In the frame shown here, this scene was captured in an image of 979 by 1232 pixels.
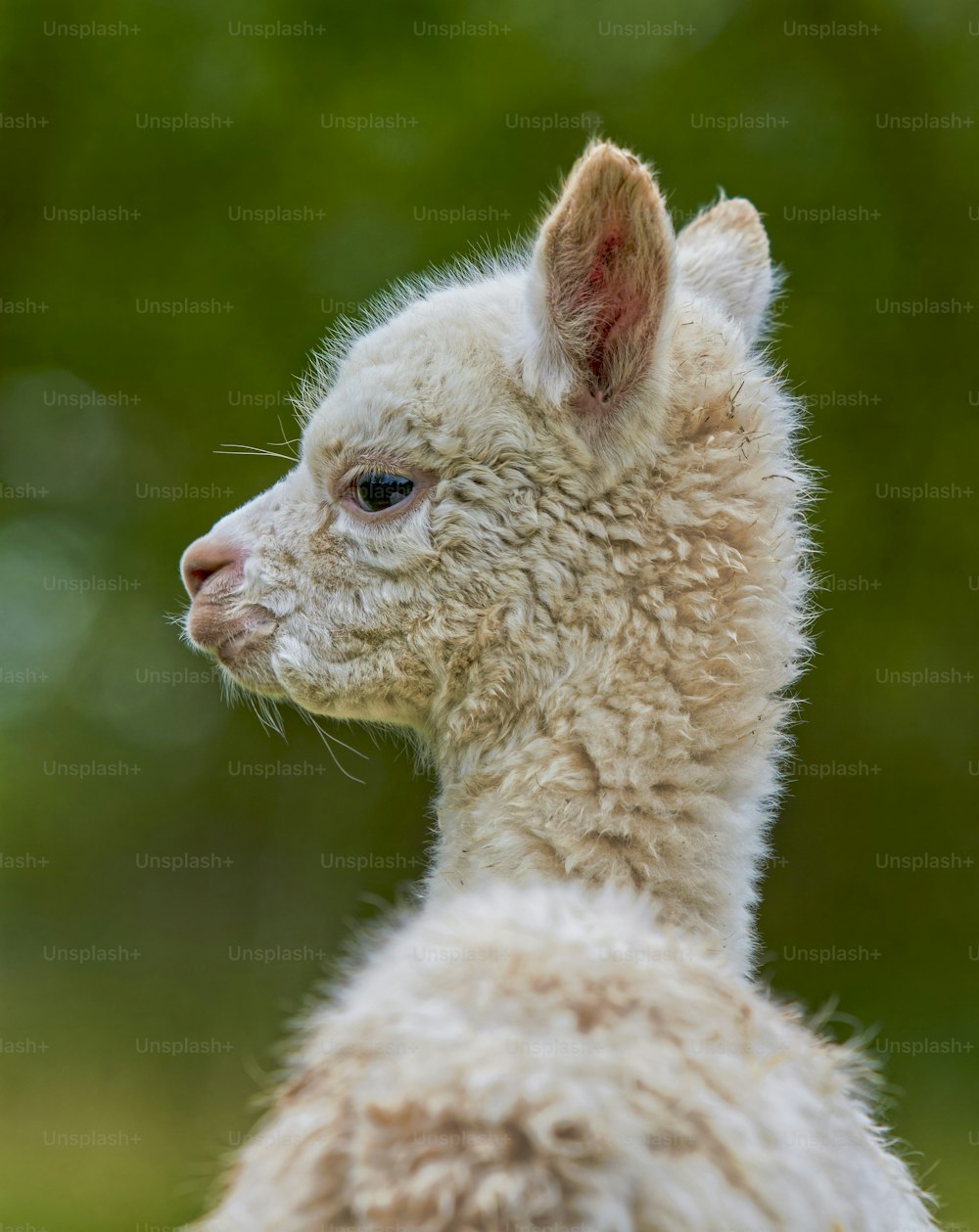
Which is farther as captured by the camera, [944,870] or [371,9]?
[371,9]

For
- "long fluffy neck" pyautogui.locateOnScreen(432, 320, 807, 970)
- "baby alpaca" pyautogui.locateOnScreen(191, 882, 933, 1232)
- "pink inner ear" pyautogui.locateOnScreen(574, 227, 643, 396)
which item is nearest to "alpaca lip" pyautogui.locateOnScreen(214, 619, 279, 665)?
"long fluffy neck" pyautogui.locateOnScreen(432, 320, 807, 970)

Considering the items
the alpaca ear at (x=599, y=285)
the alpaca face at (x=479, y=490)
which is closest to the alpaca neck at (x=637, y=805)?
the alpaca face at (x=479, y=490)

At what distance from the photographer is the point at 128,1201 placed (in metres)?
6.62

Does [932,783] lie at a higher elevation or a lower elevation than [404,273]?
lower

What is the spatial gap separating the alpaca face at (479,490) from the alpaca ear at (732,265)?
0.26 m

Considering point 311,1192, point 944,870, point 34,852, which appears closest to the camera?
point 311,1192

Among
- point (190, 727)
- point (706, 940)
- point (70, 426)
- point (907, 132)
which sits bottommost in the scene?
point (706, 940)

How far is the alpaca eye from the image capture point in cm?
270

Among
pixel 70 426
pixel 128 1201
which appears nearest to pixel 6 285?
pixel 70 426

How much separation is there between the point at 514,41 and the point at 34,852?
615 cm

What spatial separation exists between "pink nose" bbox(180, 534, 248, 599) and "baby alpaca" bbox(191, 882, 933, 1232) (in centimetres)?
125

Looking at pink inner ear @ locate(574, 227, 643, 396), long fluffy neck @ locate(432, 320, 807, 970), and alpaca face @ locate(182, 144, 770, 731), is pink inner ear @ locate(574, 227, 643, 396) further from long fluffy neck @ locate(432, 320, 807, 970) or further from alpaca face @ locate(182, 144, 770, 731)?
long fluffy neck @ locate(432, 320, 807, 970)

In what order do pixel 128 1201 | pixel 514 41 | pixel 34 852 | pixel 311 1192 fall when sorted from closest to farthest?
pixel 311 1192 → pixel 128 1201 → pixel 514 41 → pixel 34 852

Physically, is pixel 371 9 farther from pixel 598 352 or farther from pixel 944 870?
pixel 598 352
